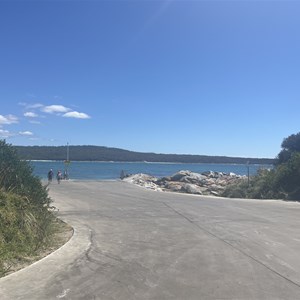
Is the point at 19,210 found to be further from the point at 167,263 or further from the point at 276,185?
the point at 276,185

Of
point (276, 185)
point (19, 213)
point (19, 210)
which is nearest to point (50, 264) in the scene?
point (19, 213)

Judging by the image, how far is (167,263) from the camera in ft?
28.4

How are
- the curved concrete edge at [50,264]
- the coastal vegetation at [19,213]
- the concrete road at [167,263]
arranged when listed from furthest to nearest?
the coastal vegetation at [19,213] → the curved concrete edge at [50,264] → the concrete road at [167,263]

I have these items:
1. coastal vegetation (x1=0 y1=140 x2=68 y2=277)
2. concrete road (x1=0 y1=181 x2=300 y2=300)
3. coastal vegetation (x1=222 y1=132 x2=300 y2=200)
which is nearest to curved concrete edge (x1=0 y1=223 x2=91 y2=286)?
concrete road (x1=0 y1=181 x2=300 y2=300)

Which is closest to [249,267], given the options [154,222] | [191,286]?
[191,286]

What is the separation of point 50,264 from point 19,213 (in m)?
2.04

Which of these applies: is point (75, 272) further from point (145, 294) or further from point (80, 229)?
point (80, 229)

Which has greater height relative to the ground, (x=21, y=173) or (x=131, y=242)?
(x=21, y=173)

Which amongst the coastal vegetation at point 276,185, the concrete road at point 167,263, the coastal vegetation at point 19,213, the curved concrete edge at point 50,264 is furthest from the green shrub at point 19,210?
the coastal vegetation at point 276,185

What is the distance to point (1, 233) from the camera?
9.14 m

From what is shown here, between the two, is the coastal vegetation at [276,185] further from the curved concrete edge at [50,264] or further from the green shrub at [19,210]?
the curved concrete edge at [50,264]

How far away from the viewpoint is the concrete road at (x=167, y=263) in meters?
6.83

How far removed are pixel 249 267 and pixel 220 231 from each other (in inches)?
177

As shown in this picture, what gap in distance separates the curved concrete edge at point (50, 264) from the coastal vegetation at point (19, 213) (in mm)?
338
